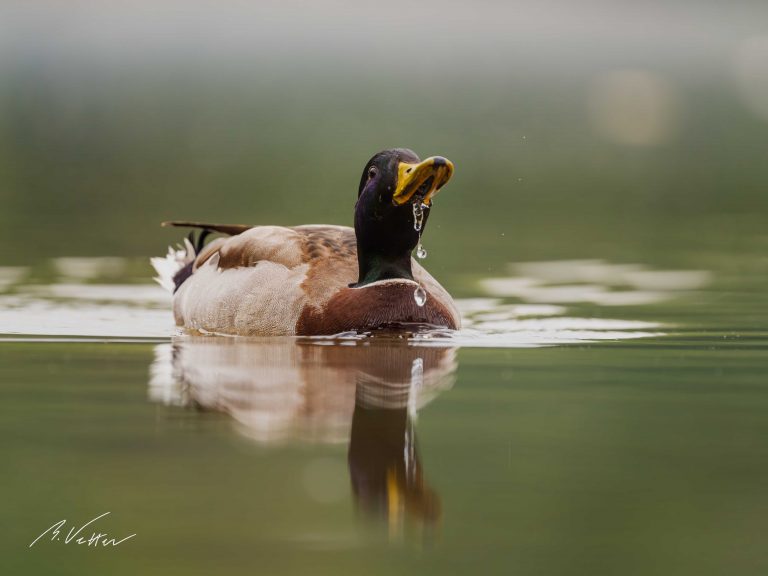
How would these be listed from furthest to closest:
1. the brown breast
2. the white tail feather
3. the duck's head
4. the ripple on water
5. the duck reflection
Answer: the white tail feather < the ripple on water < the duck's head < the brown breast < the duck reflection

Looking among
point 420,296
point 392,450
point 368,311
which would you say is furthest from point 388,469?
point 420,296

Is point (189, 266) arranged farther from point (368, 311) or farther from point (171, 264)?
point (368, 311)

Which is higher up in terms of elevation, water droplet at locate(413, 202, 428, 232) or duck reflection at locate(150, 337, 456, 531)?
water droplet at locate(413, 202, 428, 232)

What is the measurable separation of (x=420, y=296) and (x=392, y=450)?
4.22 meters

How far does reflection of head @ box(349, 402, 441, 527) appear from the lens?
555 cm

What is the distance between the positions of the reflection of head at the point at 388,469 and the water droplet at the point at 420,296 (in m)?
3.28

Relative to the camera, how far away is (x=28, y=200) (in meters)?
23.4

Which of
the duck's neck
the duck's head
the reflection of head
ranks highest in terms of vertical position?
the duck's head

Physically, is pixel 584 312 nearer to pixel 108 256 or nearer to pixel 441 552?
pixel 108 256

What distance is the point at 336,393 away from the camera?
779 cm

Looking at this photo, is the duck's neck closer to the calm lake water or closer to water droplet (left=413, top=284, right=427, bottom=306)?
water droplet (left=413, top=284, right=427, bottom=306)
